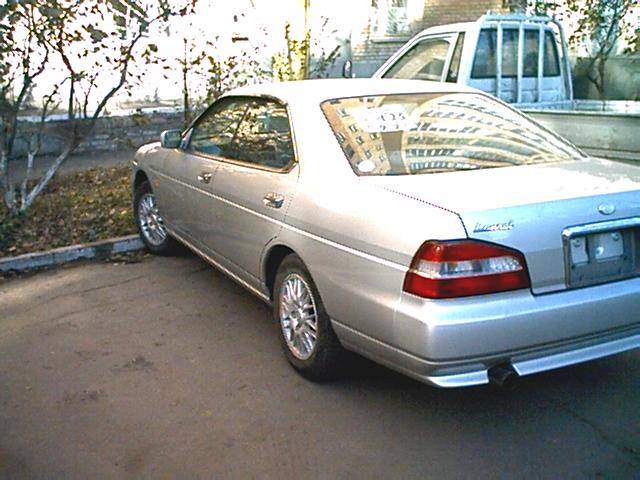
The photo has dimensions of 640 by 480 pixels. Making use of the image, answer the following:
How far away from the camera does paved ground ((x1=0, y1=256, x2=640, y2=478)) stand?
10.6 feet

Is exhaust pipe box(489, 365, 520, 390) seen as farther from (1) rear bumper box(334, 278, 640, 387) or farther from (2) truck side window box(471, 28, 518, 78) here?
(2) truck side window box(471, 28, 518, 78)

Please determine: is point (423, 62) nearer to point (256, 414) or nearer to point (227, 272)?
point (227, 272)

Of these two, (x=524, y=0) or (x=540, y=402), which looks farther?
(x=524, y=0)

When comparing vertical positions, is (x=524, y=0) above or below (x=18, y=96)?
above

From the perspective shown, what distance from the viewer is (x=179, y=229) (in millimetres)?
5777

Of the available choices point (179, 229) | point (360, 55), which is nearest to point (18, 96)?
point (179, 229)

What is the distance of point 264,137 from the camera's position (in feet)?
15.3

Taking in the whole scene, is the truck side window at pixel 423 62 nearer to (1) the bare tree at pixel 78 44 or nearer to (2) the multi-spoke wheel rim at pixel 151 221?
(1) the bare tree at pixel 78 44

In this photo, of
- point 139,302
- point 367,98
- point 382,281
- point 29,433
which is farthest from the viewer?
point 139,302

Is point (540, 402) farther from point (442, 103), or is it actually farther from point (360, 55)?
point (360, 55)

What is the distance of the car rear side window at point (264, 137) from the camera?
4348 millimetres

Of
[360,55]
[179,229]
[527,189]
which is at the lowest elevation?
[179,229]

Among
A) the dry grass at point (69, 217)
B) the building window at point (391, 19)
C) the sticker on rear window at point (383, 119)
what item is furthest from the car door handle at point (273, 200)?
the building window at point (391, 19)

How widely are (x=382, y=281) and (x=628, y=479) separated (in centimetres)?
133
